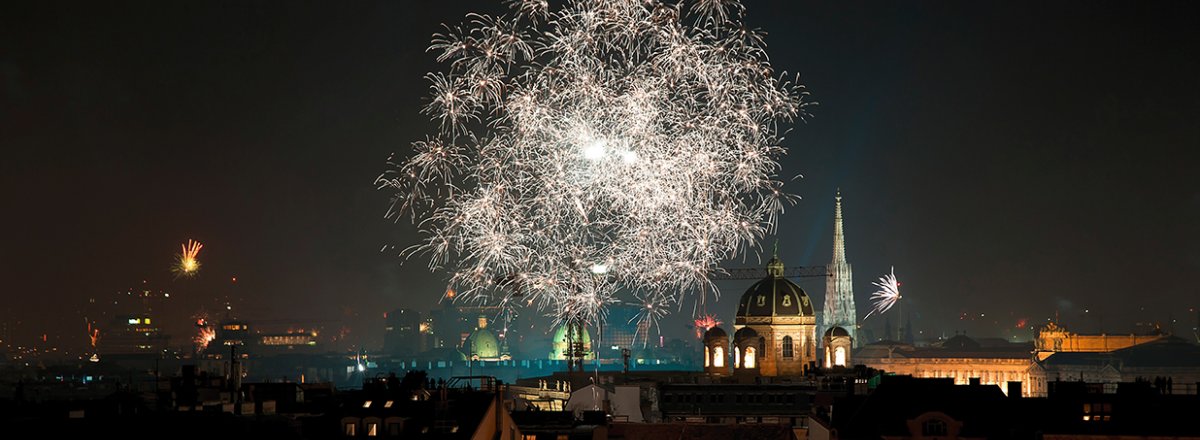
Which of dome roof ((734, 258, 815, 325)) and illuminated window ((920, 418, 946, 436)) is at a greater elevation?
dome roof ((734, 258, 815, 325))

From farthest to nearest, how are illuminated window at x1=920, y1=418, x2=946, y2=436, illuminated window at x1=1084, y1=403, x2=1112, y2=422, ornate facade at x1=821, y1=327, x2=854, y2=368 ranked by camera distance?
ornate facade at x1=821, y1=327, x2=854, y2=368, illuminated window at x1=920, y1=418, x2=946, y2=436, illuminated window at x1=1084, y1=403, x2=1112, y2=422

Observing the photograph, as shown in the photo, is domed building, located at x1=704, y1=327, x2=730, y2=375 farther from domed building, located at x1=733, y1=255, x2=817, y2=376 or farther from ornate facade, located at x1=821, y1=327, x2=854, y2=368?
ornate facade, located at x1=821, y1=327, x2=854, y2=368

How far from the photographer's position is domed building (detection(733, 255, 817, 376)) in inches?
5940

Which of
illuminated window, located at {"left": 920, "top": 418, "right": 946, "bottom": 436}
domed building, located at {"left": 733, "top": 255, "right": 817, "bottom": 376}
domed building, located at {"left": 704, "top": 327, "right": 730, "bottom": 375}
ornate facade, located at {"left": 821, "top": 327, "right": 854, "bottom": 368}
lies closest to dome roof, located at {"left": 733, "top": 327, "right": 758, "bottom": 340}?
domed building, located at {"left": 733, "top": 255, "right": 817, "bottom": 376}

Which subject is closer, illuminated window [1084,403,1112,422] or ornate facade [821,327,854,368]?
illuminated window [1084,403,1112,422]

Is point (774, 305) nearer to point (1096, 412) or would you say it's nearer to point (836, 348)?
point (836, 348)

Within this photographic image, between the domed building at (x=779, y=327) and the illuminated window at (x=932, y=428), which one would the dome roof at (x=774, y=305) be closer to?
the domed building at (x=779, y=327)

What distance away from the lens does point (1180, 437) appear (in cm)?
6125

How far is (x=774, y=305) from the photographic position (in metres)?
152

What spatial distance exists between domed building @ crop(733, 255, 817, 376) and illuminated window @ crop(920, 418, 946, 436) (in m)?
85.4

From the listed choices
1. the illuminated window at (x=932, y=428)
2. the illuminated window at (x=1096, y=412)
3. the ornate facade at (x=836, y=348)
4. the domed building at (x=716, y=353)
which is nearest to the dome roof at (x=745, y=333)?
the domed building at (x=716, y=353)

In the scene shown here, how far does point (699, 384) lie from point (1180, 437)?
79.8 m

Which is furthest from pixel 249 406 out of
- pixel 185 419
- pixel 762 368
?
pixel 762 368

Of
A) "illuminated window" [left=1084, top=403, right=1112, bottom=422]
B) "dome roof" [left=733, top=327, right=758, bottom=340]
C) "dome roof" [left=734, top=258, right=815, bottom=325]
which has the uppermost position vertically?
"dome roof" [left=734, top=258, right=815, bottom=325]
